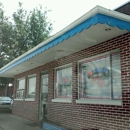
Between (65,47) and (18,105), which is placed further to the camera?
(18,105)

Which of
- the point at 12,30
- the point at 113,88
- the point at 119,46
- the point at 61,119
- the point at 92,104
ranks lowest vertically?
the point at 61,119

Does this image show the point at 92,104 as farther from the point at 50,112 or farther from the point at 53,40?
the point at 50,112

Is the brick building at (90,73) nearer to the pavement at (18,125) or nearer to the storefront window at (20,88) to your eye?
the pavement at (18,125)

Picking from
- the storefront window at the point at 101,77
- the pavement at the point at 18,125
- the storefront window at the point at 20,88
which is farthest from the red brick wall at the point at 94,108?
the storefront window at the point at 20,88

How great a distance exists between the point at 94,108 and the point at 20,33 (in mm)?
16643

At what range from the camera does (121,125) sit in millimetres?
4980

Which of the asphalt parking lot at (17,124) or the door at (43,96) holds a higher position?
the door at (43,96)

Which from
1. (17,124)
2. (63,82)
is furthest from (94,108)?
(17,124)

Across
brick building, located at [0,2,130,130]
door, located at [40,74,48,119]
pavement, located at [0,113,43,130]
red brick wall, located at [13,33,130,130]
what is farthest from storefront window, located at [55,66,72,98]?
pavement, located at [0,113,43,130]

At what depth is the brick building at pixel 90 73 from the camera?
15.4ft

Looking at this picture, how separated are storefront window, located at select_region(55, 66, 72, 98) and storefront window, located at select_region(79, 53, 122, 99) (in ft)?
2.83

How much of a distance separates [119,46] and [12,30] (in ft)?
57.8

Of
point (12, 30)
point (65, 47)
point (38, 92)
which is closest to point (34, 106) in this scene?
point (38, 92)

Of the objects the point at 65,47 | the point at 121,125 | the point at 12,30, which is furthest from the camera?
the point at 12,30
